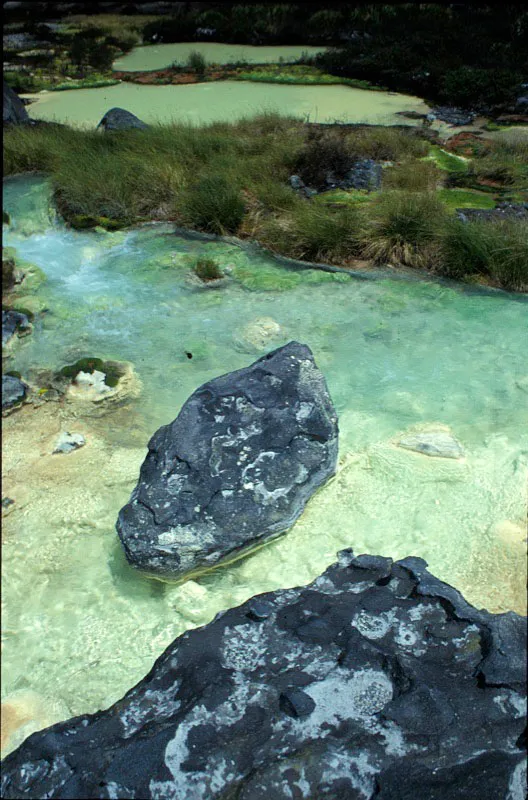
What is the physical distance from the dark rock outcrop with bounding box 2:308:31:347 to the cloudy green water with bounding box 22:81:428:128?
183 inches

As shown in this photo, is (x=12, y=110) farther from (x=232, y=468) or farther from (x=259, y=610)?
(x=259, y=610)

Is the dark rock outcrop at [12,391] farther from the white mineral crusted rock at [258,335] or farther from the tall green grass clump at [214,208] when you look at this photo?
the tall green grass clump at [214,208]

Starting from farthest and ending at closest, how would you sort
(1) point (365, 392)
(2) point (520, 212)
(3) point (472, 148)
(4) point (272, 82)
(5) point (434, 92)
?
(4) point (272, 82) < (5) point (434, 92) < (3) point (472, 148) < (2) point (520, 212) < (1) point (365, 392)

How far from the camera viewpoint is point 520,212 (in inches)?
230

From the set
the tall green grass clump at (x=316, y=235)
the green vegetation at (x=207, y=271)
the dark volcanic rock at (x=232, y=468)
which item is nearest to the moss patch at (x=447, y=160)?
the tall green grass clump at (x=316, y=235)

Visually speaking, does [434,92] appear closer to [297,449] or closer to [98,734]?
[297,449]

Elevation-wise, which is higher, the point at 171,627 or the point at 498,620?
the point at 498,620

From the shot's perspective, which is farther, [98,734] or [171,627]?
[171,627]

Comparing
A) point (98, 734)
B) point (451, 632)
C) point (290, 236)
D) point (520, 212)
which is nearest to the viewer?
point (98, 734)

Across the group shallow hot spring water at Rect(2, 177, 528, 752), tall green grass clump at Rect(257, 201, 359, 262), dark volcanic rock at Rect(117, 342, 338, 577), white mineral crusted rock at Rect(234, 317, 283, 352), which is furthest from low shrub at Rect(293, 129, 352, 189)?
dark volcanic rock at Rect(117, 342, 338, 577)

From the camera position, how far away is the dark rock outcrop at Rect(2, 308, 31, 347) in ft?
14.5

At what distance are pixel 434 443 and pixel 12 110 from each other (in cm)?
Answer: 696

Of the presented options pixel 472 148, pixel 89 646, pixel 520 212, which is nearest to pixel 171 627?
pixel 89 646

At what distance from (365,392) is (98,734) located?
2.47 meters
